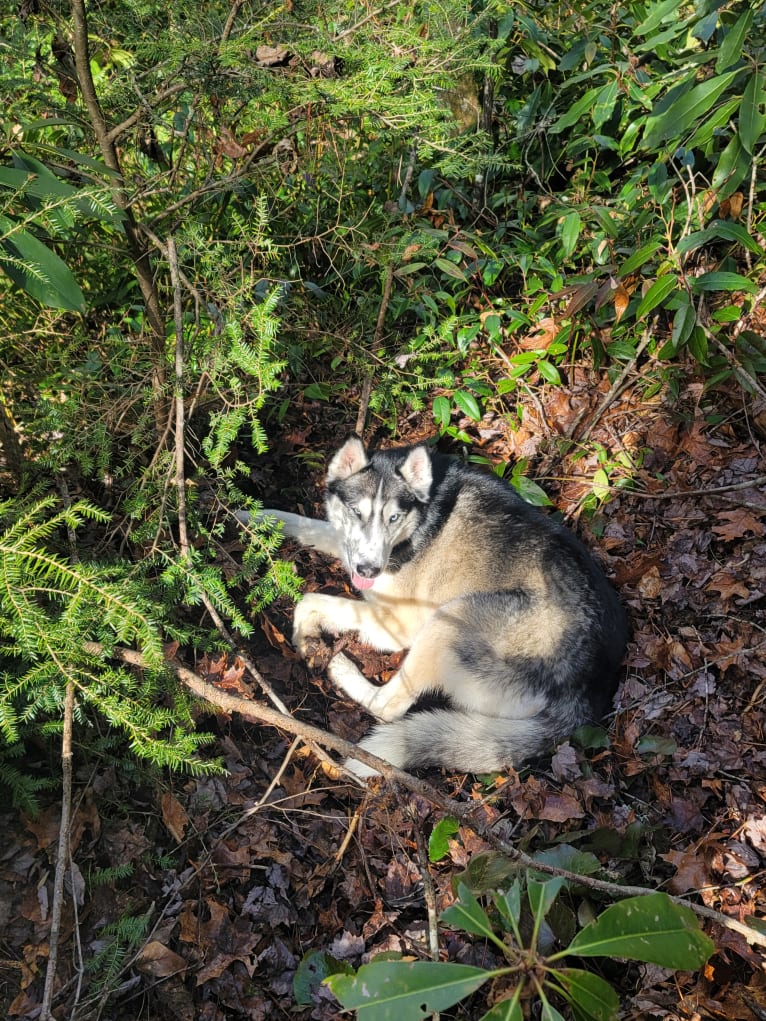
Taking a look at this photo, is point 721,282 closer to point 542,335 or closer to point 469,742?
point 542,335

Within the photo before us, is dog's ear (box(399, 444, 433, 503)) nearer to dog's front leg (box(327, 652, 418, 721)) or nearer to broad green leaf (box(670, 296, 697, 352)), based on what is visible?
dog's front leg (box(327, 652, 418, 721))

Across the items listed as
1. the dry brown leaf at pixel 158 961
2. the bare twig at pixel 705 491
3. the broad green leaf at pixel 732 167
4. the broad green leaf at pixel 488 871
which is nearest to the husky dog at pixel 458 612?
the bare twig at pixel 705 491

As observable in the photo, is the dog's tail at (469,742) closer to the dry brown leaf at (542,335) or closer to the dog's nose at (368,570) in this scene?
the dog's nose at (368,570)

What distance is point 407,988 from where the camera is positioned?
1.66m

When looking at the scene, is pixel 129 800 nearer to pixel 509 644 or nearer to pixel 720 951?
pixel 509 644

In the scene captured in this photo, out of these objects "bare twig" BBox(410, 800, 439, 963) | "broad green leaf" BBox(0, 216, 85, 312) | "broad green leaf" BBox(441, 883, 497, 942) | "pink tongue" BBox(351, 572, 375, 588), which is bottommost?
"pink tongue" BBox(351, 572, 375, 588)

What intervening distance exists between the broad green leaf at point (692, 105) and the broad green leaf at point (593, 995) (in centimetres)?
357

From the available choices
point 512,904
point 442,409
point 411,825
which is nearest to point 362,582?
point 442,409

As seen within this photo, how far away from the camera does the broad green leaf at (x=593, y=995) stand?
1.64 meters

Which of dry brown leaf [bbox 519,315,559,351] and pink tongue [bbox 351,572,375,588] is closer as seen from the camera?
pink tongue [bbox 351,572,375,588]

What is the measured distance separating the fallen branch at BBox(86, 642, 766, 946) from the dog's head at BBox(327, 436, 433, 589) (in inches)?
57.4

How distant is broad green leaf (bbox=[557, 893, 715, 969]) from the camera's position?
1652mm

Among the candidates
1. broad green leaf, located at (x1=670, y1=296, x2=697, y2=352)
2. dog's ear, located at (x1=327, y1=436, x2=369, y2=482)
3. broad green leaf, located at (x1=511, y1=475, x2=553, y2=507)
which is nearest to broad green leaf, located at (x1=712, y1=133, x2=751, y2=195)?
broad green leaf, located at (x1=670, y1=296, x2=697, y2=352)

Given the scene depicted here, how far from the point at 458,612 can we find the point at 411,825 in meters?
1.19
